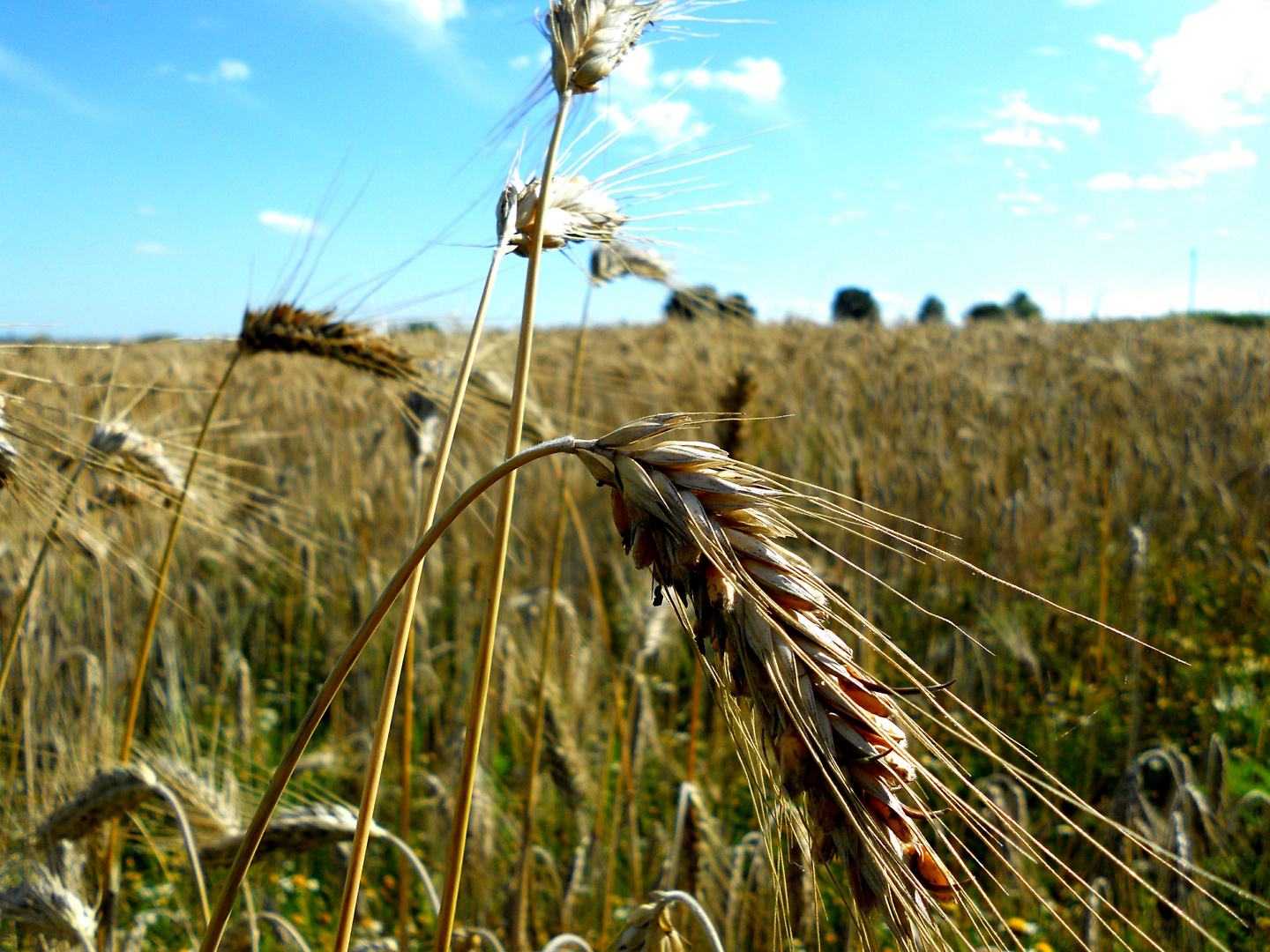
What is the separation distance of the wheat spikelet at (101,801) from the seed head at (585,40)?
1.21 metres

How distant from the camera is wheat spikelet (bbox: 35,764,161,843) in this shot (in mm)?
1206

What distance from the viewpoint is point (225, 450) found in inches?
214

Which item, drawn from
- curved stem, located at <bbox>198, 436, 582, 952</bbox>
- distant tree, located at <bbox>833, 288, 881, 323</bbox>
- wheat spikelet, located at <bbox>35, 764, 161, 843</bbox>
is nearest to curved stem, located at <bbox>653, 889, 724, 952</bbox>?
curved stem, located at <bbox>198, 436, 582, 952</bbox>

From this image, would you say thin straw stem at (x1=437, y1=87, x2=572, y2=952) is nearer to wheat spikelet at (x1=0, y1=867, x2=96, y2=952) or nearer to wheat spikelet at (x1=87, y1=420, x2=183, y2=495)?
wheat spikelet at (x1=0, y1=867, x2=96, y2=952)

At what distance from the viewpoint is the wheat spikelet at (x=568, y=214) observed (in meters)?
0.99

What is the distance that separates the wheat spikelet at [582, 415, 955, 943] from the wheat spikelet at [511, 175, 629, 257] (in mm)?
449

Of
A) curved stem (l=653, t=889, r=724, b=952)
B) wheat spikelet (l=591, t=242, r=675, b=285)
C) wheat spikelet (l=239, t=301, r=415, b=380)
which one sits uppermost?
wheat spikelet (l=591, t=242, r=675, b=285)

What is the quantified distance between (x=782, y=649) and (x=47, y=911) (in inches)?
50.2

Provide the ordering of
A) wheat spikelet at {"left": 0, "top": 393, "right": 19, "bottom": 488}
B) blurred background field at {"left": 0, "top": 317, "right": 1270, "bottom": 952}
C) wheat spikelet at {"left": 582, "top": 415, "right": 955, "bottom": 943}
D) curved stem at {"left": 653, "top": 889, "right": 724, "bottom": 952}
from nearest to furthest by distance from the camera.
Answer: wheat spikelet at {"left": 582, "top": 415, "right": 955, "bottom": 943}, curved stem at {"left": 653, "top": 889, "right": 724, "bottom": 952}, wheat spikelet at {"left": 0, "top": 393, "right": 19, "bottom": 488}, blurred background field at {"left": 0, "top": 317, "right": 1270, "bottom": 952}

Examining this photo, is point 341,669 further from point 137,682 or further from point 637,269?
point 637,269

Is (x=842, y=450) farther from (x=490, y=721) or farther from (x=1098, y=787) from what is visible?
(x=490, y=721)

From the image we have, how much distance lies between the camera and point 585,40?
1.03 meters

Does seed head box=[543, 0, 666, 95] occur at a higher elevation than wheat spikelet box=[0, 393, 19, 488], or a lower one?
higher

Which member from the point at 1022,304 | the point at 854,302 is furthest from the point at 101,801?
the point at 1022,304
